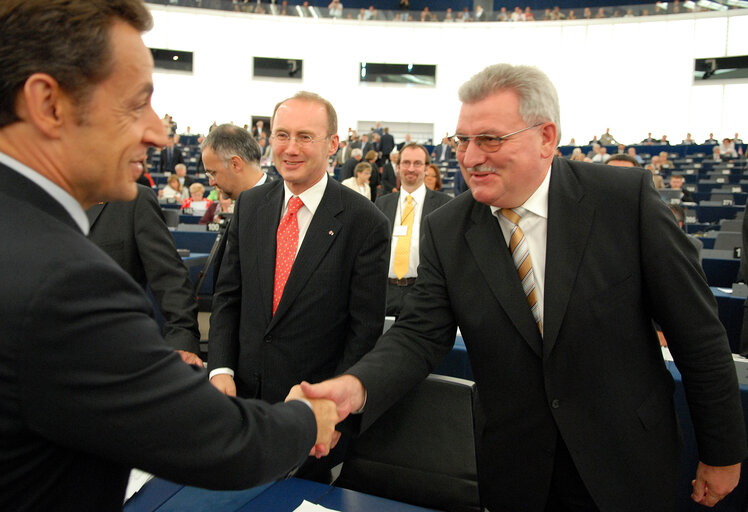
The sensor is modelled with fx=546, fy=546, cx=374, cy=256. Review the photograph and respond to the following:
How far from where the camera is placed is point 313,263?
1957mm

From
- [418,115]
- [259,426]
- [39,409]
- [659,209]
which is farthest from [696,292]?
[418,115]

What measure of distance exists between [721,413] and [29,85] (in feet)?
5.32

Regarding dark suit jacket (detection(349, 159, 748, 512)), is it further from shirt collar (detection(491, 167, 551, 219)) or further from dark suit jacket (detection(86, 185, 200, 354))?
dark suit jacket (detection(86, 185, 200, 354))

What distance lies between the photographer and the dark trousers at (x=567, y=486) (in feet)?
4.82

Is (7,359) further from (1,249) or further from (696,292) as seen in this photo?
(696,292)

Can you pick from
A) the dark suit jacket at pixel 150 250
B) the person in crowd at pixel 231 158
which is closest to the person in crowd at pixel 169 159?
the person in crowd at pixel 231 158

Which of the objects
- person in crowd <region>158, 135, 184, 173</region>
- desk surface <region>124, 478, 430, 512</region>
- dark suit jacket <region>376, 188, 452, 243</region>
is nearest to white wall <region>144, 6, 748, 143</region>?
person in crowd <region>158, 135, 184, 173</region>

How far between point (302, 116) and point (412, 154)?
8.13 ft

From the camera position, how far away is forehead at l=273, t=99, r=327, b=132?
7.07ft

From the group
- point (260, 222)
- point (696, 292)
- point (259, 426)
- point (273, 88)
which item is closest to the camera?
point (259, 426)

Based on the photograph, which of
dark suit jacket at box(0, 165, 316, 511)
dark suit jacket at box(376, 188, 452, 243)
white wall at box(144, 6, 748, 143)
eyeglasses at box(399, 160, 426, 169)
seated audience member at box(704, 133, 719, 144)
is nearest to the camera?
dark suit jacket at box(0, 165, 316, 511)

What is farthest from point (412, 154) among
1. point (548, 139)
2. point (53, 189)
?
point (53, 189)

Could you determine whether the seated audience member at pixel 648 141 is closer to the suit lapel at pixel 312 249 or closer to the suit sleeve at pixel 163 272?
the suit lapel at pixel 312 249

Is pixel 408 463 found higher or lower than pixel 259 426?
lower
